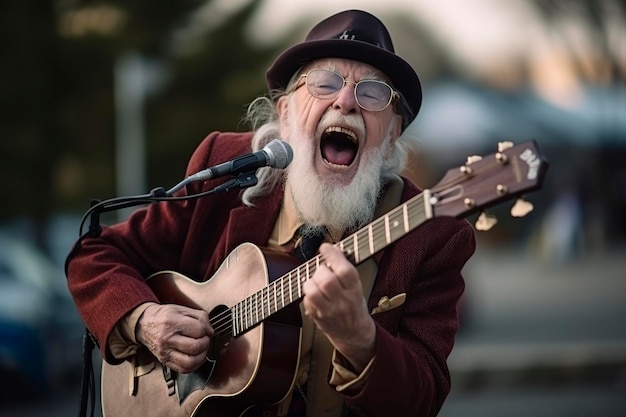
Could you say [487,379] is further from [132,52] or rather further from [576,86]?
[576,86]

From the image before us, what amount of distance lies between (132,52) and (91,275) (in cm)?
941

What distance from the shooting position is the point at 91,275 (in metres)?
3.54

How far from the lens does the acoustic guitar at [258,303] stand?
251 centimetres

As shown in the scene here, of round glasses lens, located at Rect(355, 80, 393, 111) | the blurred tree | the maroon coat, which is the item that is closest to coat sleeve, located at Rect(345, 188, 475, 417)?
the maroon coat

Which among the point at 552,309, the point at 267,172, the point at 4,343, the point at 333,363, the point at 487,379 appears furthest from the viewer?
the point at 552,309

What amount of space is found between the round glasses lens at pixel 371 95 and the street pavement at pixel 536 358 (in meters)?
5.78

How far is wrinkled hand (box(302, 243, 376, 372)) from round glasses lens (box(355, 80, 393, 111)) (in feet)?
2.25

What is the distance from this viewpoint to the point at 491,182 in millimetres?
2508

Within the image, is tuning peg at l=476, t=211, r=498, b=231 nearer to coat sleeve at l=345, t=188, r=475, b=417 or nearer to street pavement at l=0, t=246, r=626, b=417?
coat sleeve at l=345, t=188, r=475, b=417

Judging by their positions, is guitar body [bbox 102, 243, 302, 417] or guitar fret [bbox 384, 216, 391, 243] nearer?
guitar fret [bbox 384, 216, 391, 243]


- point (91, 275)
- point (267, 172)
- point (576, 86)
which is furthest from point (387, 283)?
point (576, 86)

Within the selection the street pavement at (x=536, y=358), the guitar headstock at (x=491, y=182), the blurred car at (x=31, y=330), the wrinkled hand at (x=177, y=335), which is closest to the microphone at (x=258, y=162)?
the wrinkled hand at (x=177, y=335)

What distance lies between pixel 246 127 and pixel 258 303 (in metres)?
1.94

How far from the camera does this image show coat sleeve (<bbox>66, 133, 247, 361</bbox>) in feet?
11.3
